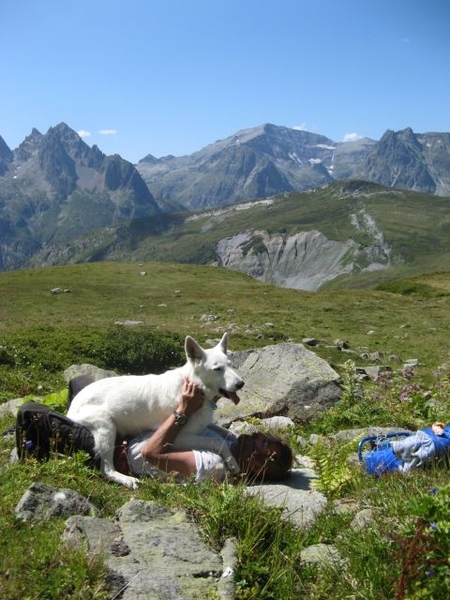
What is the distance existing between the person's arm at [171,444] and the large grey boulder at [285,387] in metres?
4.16

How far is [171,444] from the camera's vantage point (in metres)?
7.35

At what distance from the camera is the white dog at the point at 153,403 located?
7445mm

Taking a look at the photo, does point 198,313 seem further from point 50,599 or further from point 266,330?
point 50,599

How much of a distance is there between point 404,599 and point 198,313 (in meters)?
38.6

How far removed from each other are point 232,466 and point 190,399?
102 cm

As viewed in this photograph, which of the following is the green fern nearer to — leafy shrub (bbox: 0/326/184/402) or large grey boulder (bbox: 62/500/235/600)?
large grey boulder (bbox: 62/500/235/600)

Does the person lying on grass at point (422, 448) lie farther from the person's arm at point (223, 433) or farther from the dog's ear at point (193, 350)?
the dog's ear at point (193, 350)

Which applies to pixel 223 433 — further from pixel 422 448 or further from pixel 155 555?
pixel 155 555

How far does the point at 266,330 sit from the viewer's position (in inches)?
1293

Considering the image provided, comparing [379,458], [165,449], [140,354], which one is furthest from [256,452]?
[140,354]

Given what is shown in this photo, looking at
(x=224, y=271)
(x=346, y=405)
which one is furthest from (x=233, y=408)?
(x=224, y=271)

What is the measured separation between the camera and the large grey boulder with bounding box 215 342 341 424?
12211mm

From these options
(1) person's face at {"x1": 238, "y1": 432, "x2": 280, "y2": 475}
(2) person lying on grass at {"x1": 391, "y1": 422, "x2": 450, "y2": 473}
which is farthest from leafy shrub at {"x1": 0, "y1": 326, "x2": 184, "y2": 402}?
(2) person lying on grass at {"x1": 391, "y1": 422, "x2": 450, "y2": 473}

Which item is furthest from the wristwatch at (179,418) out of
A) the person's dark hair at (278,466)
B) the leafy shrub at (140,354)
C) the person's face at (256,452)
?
the leafy shrub at (140,354)
